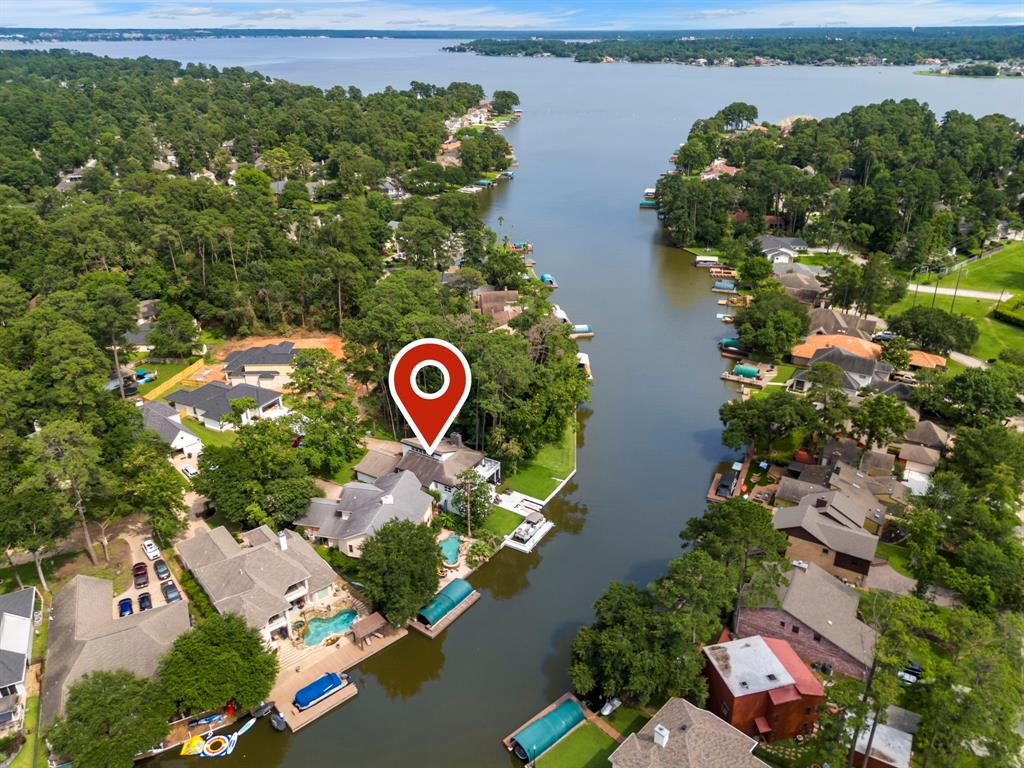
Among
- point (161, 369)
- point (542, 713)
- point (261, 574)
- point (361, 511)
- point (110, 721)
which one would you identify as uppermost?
point (110, 721)

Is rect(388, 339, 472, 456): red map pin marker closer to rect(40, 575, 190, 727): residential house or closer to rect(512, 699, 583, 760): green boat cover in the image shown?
rect(40, 575, 190, 727): residential house

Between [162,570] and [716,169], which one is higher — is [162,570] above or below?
below

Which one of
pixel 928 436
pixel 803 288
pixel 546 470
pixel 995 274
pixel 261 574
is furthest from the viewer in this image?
pixel 995 274

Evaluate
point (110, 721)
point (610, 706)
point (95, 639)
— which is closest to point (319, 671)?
point (110, 721)

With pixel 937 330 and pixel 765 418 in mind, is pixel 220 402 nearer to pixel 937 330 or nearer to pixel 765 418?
pixel 765 418

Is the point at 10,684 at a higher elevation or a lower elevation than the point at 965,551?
lower

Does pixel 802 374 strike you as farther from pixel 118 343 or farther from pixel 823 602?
pixel 118 343

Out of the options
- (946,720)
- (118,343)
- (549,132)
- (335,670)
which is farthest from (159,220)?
(549,132)

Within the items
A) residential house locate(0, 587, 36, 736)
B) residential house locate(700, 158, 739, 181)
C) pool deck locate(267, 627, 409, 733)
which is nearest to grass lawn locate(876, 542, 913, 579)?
pool deck locate(267, 627, 409, 733)
